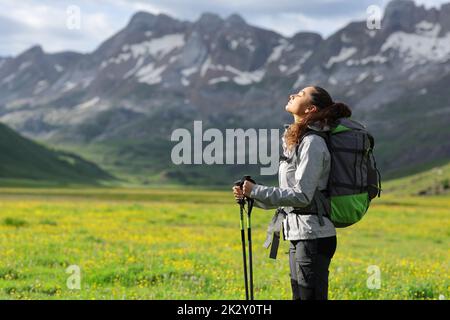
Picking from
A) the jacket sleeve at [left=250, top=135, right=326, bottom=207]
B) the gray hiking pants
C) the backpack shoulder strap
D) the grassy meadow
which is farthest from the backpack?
the grassy meadow

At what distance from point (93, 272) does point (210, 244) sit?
11057mm

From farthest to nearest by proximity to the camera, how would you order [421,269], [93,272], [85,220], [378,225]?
1. [378,225]
2. [85,220]
3. [421,269]
4. [93,272]

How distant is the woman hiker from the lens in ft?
24.6

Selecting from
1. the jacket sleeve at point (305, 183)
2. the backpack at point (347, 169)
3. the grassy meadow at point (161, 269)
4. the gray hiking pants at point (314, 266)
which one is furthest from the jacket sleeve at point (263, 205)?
the grassy meadow at point (161, 269)

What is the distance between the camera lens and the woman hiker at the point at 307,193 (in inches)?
295

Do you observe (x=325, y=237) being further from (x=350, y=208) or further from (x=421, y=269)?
(x=421, y=269)

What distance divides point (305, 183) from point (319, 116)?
0.90m

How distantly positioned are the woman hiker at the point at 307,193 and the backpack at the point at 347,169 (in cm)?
10

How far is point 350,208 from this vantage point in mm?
7746

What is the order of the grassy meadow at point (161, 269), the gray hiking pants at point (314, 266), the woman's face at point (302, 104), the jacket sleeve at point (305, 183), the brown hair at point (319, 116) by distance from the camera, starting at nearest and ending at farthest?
the jacket sleeve at point (305, 183) → the gray hiking pants at point (314, 266) → the brown hair at point (319, 116) → the woman's face at point (302, 104) → the grassy meadow at point (161, 269)

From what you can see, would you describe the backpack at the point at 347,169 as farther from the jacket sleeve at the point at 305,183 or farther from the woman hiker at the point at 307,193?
the jacket sleeve at the point at 305,183

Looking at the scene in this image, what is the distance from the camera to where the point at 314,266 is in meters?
7.66
